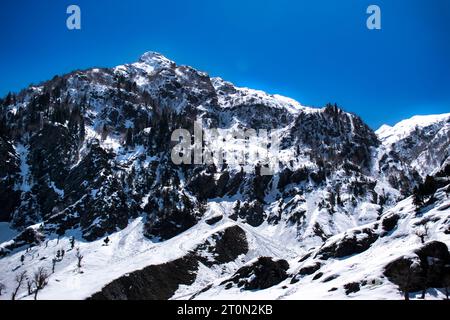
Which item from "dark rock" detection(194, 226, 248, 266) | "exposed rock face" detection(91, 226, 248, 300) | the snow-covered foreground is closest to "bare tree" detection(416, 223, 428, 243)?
the snow-covered foreground

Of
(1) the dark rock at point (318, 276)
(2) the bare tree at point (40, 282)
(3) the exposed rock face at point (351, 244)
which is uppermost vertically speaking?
(3) the exposed rock face at point (351, 244)

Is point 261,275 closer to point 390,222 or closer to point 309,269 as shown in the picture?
point 309,269

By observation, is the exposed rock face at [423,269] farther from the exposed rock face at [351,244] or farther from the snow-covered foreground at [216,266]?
the exposed rock face at [351,244]

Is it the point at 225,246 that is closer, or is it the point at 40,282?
the point at 40,282

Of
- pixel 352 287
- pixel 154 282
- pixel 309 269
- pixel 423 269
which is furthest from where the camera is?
pixel 154 282

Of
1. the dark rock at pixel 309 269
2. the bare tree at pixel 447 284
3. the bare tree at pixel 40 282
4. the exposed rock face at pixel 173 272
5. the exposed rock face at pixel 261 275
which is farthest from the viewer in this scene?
the exposed rock face at pixel 173 272

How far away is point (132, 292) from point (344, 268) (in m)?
56.7

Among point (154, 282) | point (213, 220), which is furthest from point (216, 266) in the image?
point (213, 220)

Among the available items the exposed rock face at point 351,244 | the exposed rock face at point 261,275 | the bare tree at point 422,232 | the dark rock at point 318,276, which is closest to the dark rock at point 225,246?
the exposed rock face at point 261,275
